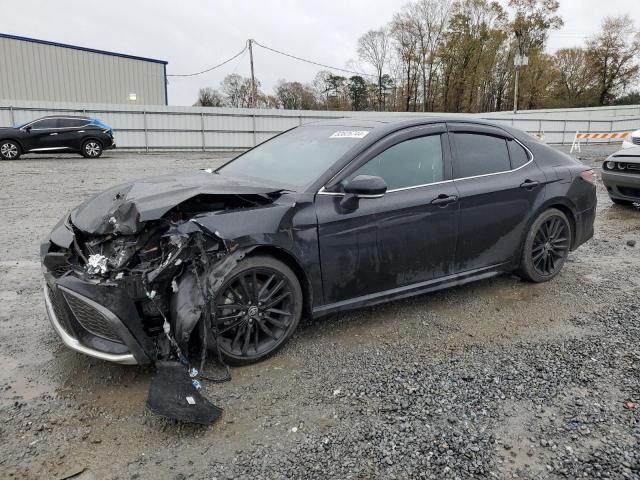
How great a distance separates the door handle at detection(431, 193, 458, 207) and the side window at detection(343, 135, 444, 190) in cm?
15

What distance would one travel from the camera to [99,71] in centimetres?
3162

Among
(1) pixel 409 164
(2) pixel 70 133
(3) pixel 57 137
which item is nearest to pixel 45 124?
(3) pixel 57 137

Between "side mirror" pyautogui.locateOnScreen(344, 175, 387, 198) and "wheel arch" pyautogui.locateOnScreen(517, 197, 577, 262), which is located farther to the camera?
"wheel arch" pyautogui.locateOnScreen(517, 197, 577, 262)

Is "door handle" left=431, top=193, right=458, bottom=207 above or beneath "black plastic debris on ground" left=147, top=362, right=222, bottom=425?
above

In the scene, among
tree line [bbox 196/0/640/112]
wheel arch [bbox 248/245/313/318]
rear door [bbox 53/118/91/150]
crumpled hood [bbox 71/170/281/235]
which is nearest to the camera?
crumpled hood [bbox 71/170/281/235]

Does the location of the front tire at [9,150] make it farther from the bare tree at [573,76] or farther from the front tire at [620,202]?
the bare tree at [573,76]

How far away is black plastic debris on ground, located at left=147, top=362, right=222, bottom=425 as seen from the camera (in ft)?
8.62

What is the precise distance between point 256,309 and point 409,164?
170cm

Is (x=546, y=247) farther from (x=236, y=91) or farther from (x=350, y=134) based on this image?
Result: (x=236, y=91)

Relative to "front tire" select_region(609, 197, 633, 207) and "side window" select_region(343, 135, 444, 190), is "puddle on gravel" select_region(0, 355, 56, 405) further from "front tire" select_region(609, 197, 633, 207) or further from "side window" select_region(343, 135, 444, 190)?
"front tire" select_region(609, 197, 633, 207)

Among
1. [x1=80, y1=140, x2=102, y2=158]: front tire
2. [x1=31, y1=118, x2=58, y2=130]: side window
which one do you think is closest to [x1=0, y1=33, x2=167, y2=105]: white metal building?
[x1=31, y1=118, x2=58, y2=130]: side window

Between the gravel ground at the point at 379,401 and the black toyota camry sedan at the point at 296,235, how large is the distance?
12.2 inches

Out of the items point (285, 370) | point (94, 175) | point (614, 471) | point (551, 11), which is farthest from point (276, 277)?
point (551, 11)

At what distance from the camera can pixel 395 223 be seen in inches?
145
